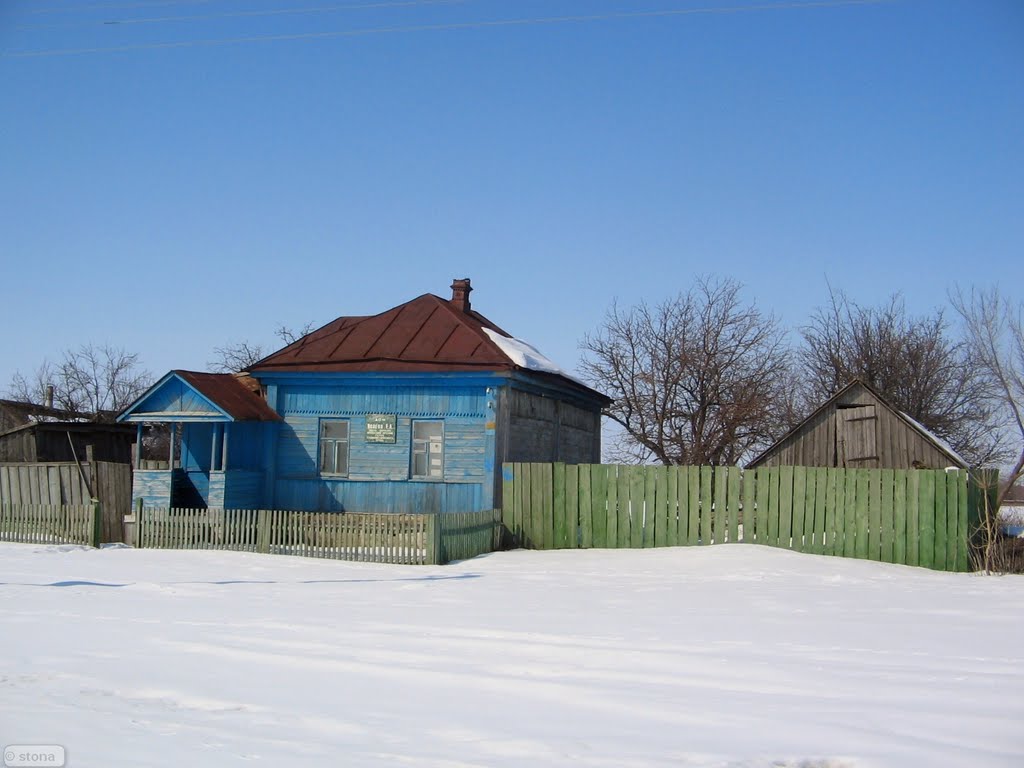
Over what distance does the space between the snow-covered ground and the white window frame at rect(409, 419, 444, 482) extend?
269 inches

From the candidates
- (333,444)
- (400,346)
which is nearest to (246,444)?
(333,444)

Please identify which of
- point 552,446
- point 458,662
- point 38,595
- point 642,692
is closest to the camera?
point 642,692

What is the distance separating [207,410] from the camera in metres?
19.7

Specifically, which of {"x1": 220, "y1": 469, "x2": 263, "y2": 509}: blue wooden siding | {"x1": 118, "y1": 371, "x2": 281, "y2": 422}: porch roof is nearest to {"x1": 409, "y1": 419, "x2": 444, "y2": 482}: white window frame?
{"x1": 118, "y1": 371, "x2": 281, "y2": 422}: porch roof

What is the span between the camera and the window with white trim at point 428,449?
2031 cm

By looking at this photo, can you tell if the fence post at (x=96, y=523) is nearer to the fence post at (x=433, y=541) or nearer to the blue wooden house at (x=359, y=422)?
the blue wooden house at (x=359, y=422)

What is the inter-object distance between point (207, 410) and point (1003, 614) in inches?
603

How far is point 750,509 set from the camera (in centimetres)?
1742

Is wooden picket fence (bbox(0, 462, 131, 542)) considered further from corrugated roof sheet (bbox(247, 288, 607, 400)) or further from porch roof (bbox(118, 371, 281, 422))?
corrugated roof sheet (bbox(247, 288, 607, 400))

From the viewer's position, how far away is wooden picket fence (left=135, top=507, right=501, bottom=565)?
650 inches

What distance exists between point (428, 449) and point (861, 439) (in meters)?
12.4

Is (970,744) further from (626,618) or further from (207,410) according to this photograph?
(207,410)

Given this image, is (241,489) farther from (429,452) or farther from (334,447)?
(429,452)

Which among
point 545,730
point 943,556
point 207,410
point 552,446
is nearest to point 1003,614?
point 943,556
